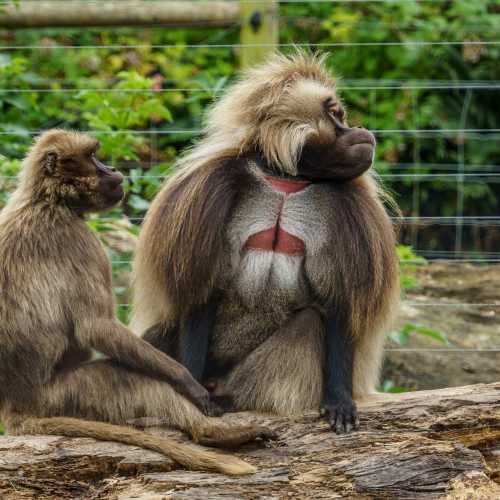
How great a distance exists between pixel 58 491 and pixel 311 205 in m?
1.60

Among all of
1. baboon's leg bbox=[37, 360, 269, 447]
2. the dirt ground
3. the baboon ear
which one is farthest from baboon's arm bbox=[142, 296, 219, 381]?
the dirt ground

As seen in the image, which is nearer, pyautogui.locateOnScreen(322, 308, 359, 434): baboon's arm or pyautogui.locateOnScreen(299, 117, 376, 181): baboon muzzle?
pyautogui.locateOnScreen(322, 308, 359, 434): baboon's arm

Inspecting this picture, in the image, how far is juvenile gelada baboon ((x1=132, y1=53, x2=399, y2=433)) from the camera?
4539mm

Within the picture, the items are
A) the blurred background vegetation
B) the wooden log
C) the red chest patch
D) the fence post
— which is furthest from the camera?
the blurred background vegetation

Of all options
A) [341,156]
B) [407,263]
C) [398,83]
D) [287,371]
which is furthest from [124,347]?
[398,83]

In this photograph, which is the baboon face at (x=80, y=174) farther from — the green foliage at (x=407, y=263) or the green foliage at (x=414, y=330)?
the green foliage at (x=414, y=330)

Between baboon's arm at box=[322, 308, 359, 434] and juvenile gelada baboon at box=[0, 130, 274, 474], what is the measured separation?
0.38 meters

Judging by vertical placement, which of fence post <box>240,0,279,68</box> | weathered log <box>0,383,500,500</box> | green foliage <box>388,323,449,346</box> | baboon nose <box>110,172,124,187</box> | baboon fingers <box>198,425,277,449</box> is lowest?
weathered log <box>0,383,500,500</box>

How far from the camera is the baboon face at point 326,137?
4.56 metres

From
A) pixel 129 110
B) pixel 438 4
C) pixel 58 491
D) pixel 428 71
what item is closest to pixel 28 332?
pixel 58 491

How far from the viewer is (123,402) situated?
4.22 meters

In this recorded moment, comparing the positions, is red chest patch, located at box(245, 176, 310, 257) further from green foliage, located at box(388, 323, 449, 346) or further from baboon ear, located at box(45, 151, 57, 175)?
green foliage, located at box(388, 323, 449, 346)

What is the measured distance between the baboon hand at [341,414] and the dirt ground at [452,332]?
6.44ft

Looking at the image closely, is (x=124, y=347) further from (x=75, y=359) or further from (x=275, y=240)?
(x=275, y=240)
